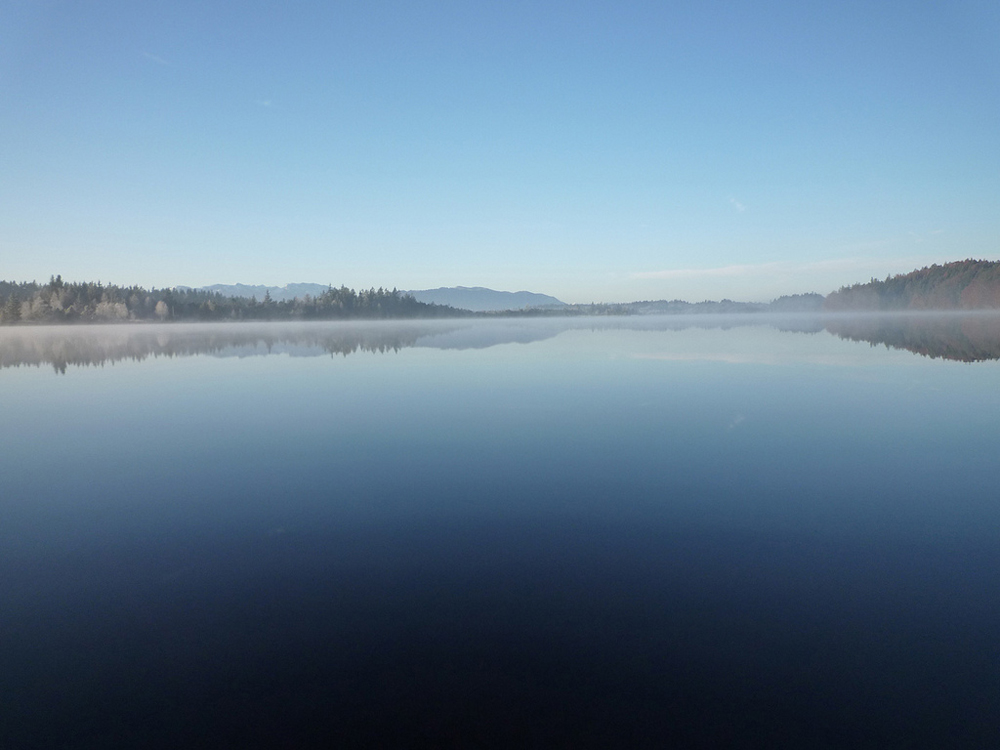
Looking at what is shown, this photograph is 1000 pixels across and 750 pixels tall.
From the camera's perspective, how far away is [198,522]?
9.54 meters

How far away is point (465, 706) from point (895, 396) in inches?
922

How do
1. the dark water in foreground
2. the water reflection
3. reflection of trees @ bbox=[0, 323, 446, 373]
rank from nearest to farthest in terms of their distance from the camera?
the dark water in foreground, the water reflection, reflection of trees @ bbox=[0, 323, 446, 373]

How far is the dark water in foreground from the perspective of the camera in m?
4.92

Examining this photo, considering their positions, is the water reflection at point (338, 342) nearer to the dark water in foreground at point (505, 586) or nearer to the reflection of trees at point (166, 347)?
the reflection of trees at point (166, 347)

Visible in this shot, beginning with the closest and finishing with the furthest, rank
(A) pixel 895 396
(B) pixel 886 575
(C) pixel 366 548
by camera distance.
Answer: (B) pixel 886 575
(C) pixel 366 548
(A) pixel 895 396

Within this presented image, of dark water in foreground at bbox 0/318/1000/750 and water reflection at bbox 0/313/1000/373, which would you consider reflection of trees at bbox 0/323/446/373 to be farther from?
dark water in foreground at bbox 0/318/1000/750

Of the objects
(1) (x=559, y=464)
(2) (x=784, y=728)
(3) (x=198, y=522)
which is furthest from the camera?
(1) (x=559, y=464)

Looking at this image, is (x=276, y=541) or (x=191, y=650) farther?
(x=276, y=541)

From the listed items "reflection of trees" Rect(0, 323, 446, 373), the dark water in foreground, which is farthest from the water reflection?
the dark water in foreground

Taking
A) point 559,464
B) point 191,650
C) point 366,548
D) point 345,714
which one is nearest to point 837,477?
point 559,464

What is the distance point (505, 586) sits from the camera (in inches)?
277

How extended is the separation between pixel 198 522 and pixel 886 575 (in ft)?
37.2

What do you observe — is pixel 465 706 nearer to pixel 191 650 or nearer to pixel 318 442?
pixel 191 650

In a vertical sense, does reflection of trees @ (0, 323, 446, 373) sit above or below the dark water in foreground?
above
